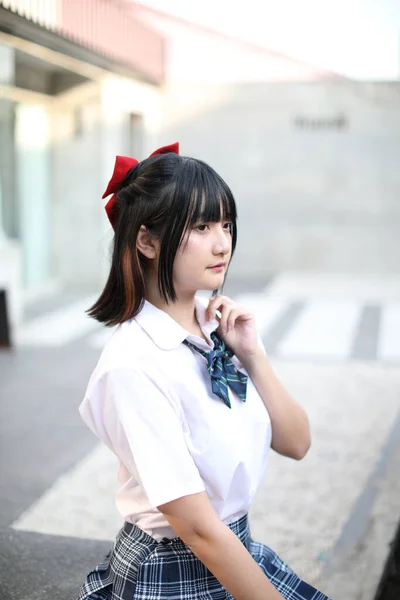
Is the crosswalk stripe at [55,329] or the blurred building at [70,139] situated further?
the blurred building at [70,139]

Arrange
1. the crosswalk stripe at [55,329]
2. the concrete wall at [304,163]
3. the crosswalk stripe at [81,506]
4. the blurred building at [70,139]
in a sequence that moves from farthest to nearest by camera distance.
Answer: the concrete wall at [304,163]
the blurred building at [70,139]
the crosswalk stripe at [55,329]
the crosswalk stripe at [81,506]

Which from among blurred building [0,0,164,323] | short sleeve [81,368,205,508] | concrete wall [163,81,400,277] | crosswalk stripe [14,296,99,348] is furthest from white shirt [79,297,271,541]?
concrete wall [163,81,400,277]

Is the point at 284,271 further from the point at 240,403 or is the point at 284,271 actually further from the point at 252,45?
the point at 240,403

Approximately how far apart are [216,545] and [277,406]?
1.14 ft

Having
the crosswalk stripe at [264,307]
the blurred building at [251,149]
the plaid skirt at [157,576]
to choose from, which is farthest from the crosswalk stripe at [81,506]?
the blurred building at [251,149]

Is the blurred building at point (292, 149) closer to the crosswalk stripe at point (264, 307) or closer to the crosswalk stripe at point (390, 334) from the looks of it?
the crosswalk stripe at point (264, 307)

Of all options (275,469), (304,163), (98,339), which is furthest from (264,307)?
(275,469)

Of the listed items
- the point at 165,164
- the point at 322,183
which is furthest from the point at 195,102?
the point at 165,164

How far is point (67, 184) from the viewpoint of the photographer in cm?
907

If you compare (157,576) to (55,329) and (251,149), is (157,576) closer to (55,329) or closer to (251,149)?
(55,329)

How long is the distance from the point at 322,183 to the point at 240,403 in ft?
30.9

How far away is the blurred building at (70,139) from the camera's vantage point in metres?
8.00

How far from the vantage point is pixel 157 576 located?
1164 millimetres

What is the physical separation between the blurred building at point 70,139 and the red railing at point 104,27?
0.02 metres
